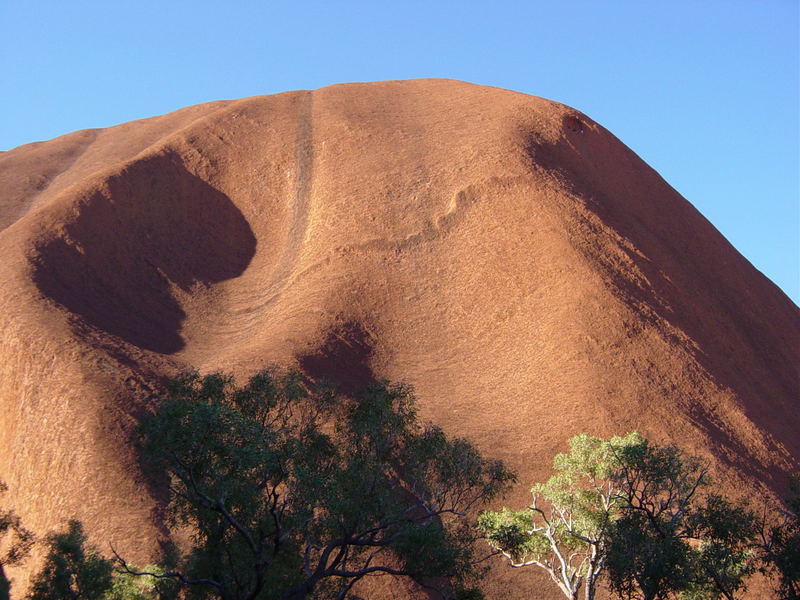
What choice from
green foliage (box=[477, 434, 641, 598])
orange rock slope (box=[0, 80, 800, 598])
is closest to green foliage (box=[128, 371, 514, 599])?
green foliage (box=[477, 434, 641, 598])

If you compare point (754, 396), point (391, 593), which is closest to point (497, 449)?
point (391, 593)

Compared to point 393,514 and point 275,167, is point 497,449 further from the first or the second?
point 275,167

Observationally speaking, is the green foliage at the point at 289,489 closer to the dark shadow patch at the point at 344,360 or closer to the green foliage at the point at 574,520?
the green foliage at the point at 574,520

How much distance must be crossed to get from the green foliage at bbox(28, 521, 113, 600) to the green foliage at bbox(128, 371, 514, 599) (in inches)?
68.9

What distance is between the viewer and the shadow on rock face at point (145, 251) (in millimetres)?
37156

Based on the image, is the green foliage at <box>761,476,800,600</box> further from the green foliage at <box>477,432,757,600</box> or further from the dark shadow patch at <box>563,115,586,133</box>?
the dark shadow patch at <box>563,115,586,133</box>

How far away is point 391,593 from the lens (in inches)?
1056

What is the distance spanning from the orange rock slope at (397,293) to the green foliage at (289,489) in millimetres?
10390

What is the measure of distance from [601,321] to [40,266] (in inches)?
992

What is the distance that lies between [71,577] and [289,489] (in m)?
5.04

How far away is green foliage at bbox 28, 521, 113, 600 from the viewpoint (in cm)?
1691

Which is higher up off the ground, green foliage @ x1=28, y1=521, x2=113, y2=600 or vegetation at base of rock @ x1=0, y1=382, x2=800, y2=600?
vegetation at base of rock @ x1=0, y1=382, x2=800, y2=600

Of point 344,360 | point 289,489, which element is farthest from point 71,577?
point 344,360

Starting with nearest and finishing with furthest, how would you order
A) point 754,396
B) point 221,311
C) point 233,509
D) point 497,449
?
1. point 233,509
2. point 497,449
3. point 754,396
4. point 221,311
